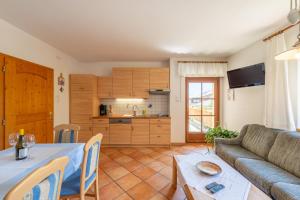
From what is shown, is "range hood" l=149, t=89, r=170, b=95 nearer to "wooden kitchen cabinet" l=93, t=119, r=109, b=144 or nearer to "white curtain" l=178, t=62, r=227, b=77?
"white curtain" l=178, t=62, r=227, b=77

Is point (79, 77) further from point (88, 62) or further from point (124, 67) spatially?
point (124, 67)

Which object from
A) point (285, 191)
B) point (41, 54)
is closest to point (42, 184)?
point (285, 191)

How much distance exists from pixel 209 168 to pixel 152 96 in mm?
2936

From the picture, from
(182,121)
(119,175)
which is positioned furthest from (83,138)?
(182,121)

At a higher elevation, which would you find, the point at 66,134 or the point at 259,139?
the point at 66,134

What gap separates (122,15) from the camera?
205 cm

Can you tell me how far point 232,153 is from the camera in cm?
241

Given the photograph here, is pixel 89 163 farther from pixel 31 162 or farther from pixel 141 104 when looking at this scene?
pixel 141 104

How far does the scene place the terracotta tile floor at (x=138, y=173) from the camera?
208cm

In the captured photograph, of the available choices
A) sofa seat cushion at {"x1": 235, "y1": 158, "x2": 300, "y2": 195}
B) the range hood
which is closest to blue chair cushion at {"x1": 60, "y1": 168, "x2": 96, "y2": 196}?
sofa seat cushion at {"x1": 235, "y1": 158, "x2": 300, "y2": 195}

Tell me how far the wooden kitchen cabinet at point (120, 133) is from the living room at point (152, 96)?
0.03m

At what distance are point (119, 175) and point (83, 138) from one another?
191 centimetres

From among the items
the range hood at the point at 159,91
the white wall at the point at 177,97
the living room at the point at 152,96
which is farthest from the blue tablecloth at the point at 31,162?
the white wall at the point at 177,97

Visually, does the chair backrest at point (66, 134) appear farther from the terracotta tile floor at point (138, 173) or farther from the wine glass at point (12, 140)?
the terracotta tile floor at point (138, 173)
